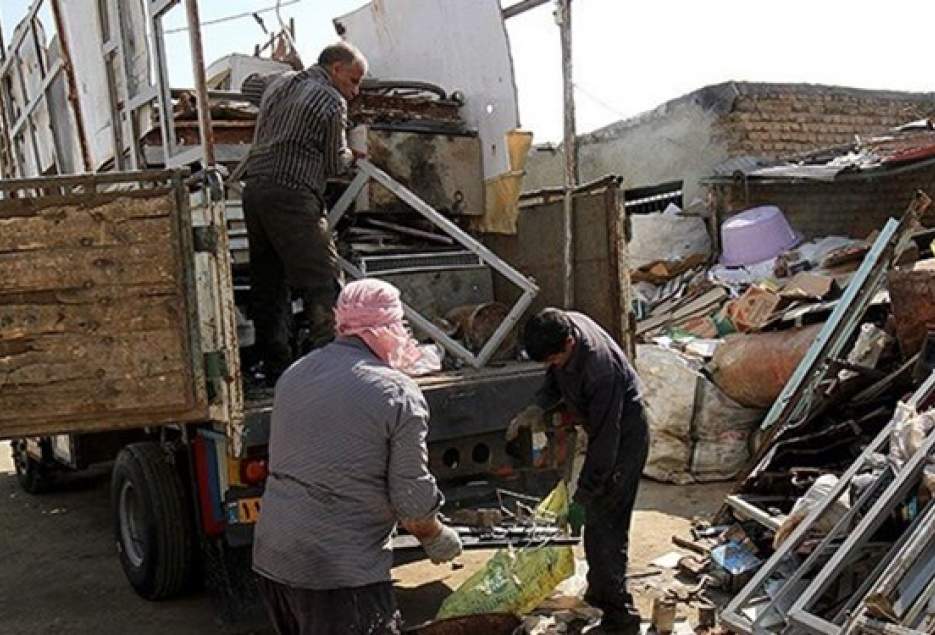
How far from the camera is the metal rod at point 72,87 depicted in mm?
4871

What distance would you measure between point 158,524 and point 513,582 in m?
1.60

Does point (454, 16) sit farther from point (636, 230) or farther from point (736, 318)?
point (636, 230)

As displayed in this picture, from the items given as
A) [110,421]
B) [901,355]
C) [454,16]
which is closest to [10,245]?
[110,421]

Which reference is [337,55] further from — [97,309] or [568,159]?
[97,309]

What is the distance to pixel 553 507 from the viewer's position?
12.9 ft

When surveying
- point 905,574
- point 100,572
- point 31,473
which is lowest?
point 100,572

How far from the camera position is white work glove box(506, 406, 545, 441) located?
393cm

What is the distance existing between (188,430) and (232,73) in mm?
2925

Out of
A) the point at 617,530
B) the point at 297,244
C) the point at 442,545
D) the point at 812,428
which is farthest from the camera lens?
the point at 812,428

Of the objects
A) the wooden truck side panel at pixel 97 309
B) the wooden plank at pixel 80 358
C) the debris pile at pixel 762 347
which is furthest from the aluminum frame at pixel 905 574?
the wooden plank at pixel 80 358

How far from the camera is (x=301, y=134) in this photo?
3.99m

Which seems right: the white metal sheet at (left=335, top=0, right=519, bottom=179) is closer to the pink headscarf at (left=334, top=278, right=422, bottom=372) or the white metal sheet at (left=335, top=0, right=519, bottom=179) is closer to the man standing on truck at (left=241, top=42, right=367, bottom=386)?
the man standing on truck at (left=241, top=42, right=367, bottom=386)

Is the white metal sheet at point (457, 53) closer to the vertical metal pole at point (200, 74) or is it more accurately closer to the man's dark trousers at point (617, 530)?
the vertical metal pole at point (200, 74)

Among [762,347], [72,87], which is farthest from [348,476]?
[762,347]
